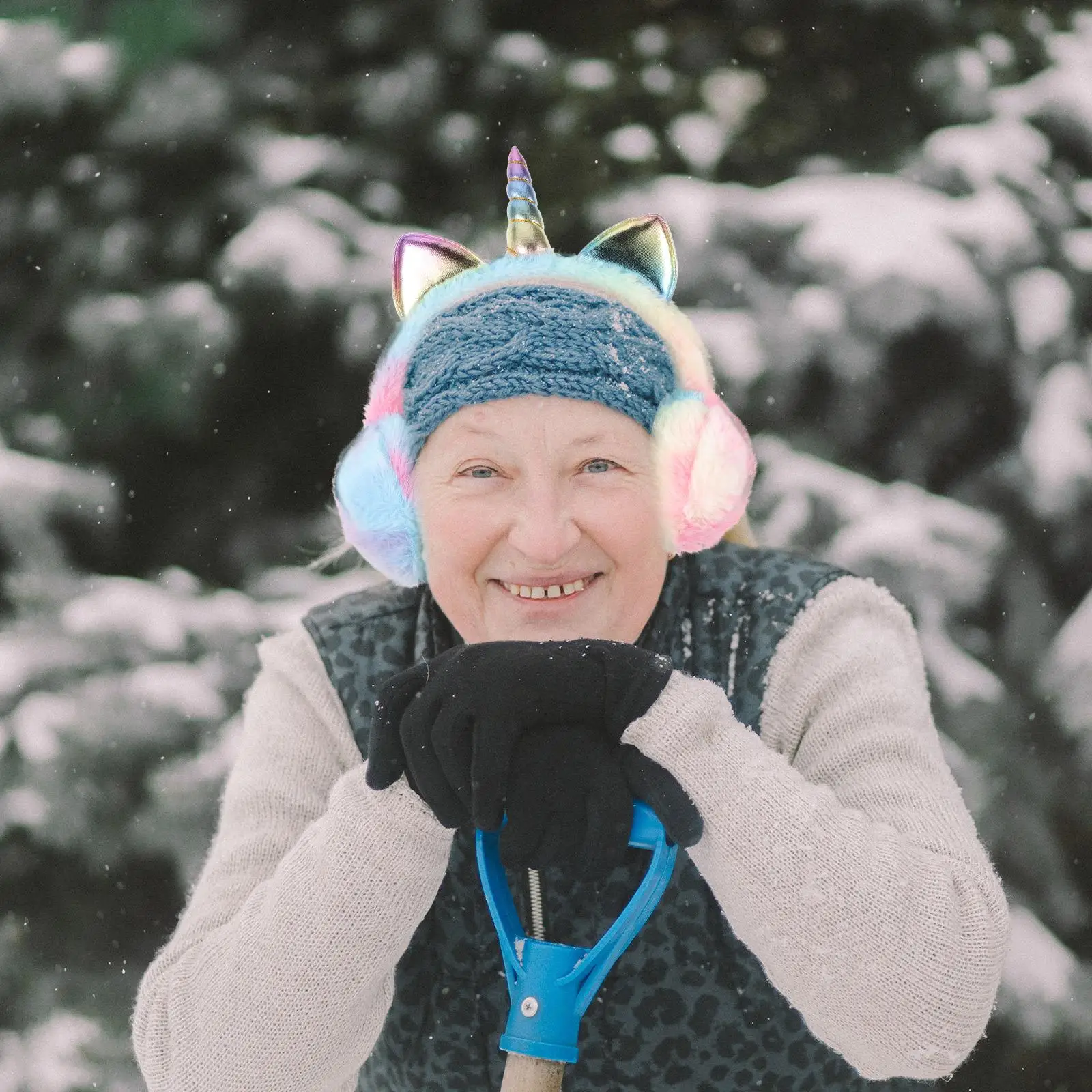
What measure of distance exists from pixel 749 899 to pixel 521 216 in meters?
1.02

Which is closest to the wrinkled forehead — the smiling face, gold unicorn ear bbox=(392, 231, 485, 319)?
the smiling face

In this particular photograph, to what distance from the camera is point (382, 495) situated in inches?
66.7

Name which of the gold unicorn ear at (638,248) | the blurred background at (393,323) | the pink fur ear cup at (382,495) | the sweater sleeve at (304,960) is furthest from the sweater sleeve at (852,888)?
the blurred background at (393,323)

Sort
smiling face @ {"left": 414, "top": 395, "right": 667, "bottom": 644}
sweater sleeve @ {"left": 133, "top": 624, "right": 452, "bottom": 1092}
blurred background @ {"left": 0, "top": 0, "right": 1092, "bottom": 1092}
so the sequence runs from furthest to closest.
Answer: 1. blurred background @ {"left": 0, "top": 0, "right": 1092, "bottom": 1092}
2. smiling face @ {"left": 414, "top": 395, "right": 667, "bottom": 644}
3. sweater sleeve @ {"left": 133, "top": 624, "right": 452, "bottom": 1092}

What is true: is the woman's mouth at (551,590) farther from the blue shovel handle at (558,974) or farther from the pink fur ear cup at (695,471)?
the blue shovel handle at (558,974)

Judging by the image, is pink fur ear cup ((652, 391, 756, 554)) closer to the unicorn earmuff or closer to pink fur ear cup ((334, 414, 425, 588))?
the unicorn earmuff

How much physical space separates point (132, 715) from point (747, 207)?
193 centimetres

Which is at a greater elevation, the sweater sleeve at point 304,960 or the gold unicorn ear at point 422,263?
the gold unicorn ear at point 422,263

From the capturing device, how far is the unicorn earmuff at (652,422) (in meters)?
1.64

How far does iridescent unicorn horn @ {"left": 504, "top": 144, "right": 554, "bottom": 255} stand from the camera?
5.78 ft

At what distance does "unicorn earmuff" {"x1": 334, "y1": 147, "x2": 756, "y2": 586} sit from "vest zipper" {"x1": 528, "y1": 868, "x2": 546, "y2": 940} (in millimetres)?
474

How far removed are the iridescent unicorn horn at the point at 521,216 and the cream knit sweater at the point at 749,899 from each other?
72 cm

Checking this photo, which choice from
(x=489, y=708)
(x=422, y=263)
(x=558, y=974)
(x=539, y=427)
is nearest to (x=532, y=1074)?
(x=558, y=974)

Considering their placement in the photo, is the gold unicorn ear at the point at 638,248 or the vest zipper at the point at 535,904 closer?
the vest zipper at the point at 535,904
